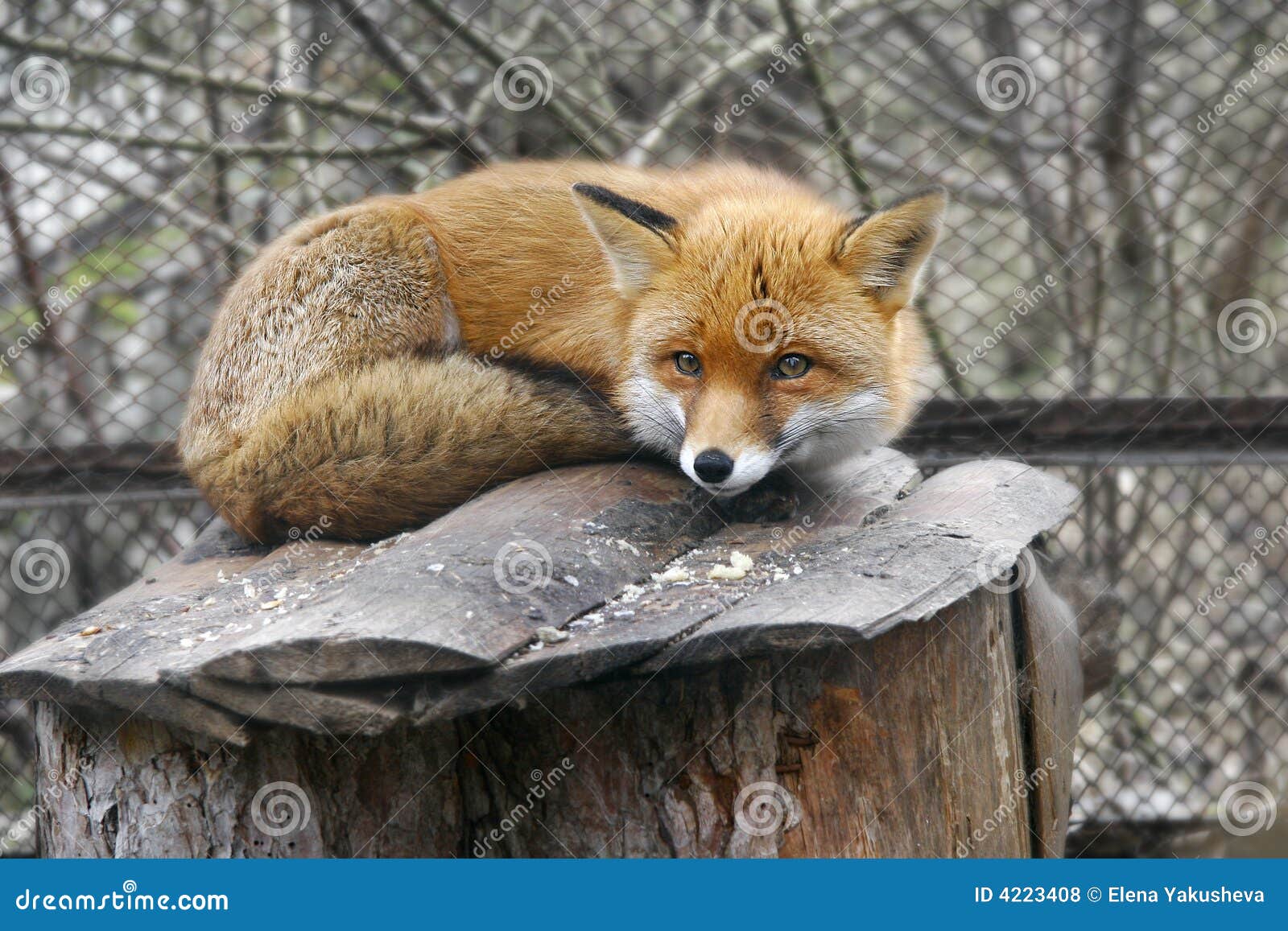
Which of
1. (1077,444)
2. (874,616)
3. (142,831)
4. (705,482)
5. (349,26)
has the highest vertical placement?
(349,26)

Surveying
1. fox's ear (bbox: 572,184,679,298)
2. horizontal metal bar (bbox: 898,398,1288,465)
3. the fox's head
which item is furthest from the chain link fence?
fox's ear (bbox: 572,184,679,298)


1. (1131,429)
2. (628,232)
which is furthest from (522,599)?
(1131,429)

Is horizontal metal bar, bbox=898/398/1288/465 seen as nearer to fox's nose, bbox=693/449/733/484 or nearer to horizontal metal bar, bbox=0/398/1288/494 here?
horizontal metal bar, bbox=0/398/1288/494

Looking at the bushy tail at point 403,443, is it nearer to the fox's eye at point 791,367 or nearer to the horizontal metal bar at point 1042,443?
the fox's eye at point 791,367

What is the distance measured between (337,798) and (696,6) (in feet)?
13.5

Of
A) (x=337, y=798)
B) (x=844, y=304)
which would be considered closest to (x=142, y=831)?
(x=337, y=798)

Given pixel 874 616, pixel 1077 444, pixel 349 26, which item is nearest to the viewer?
pixel 874 616

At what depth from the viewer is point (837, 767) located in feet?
7.45

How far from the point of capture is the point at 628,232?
2.86 m

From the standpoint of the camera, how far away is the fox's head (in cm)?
265

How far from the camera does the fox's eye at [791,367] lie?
2.70 meters

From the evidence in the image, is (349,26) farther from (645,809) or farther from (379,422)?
(645,809)

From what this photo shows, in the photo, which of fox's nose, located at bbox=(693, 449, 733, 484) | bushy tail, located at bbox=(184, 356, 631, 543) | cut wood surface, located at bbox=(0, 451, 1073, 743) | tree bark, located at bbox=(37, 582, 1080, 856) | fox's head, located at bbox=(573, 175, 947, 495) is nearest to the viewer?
cut wood surface, located at bbox=(0, 451, 1073, 743)

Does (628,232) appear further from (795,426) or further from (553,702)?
(553,702)
